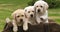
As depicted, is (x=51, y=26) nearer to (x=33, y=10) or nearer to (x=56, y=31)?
(x=56, y=31)

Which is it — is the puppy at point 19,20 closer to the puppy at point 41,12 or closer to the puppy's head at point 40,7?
the puppy at point 41,12

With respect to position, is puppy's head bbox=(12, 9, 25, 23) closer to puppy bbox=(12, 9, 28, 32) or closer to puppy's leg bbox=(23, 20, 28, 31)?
puppy bbox=(12, 9, 28, 32)

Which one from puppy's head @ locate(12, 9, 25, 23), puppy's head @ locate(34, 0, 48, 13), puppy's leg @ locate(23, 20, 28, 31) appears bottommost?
puppy's leg @ locate(23, 20, 28, 31)

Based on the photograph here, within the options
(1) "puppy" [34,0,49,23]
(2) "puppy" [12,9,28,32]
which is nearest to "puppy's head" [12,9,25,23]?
(2) "puppy" [12,9,28,32]

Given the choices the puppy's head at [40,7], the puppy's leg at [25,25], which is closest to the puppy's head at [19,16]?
the puppy's leg at [25,25]

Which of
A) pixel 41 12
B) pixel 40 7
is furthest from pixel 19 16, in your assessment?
pixel 40 7

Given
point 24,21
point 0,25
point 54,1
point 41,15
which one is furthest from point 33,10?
point 54,1

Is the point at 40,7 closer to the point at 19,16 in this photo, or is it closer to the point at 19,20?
the point at 19,16

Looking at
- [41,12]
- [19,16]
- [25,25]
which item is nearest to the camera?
[25,25]

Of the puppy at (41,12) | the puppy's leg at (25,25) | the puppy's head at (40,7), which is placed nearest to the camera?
the puppy's leg at (25,25)

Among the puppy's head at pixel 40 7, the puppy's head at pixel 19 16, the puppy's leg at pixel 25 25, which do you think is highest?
the puppy's head at pixel 40 7

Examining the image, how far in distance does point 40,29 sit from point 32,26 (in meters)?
0.16

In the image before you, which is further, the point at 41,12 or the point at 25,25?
the point at 41,12

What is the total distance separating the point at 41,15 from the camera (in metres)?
6.78
